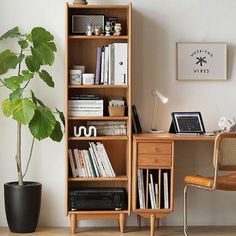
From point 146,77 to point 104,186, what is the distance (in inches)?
39.5

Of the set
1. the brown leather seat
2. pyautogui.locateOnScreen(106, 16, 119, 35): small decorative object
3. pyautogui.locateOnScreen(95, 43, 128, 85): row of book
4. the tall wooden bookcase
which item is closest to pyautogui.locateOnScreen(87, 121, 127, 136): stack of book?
the tall wooden bookcase

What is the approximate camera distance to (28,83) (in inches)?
219

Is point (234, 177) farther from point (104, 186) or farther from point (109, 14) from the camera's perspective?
point (109, 14)

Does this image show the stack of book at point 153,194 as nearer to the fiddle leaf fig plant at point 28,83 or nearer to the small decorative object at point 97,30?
the fiddle leaf fig plant at point 28,83

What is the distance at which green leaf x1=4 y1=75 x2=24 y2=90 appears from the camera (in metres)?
5.19

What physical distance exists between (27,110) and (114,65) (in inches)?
32.0

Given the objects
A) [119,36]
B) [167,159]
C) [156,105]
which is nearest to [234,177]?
[167,159]

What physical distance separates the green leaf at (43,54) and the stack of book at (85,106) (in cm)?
37

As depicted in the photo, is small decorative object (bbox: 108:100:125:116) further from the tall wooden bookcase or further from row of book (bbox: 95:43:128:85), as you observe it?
row of book (bbox: 95:43:128:85)

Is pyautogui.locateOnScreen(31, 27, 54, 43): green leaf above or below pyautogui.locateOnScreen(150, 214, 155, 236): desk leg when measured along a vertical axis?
above

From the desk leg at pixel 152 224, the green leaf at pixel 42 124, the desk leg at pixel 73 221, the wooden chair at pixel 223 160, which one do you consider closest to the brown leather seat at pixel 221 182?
the wooden chair at pixel 223 160

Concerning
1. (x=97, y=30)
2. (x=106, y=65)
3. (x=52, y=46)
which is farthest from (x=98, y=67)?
(x=52, y=46)

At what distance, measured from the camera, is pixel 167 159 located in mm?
5180

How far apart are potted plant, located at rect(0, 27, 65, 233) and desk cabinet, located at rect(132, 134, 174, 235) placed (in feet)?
2.18
